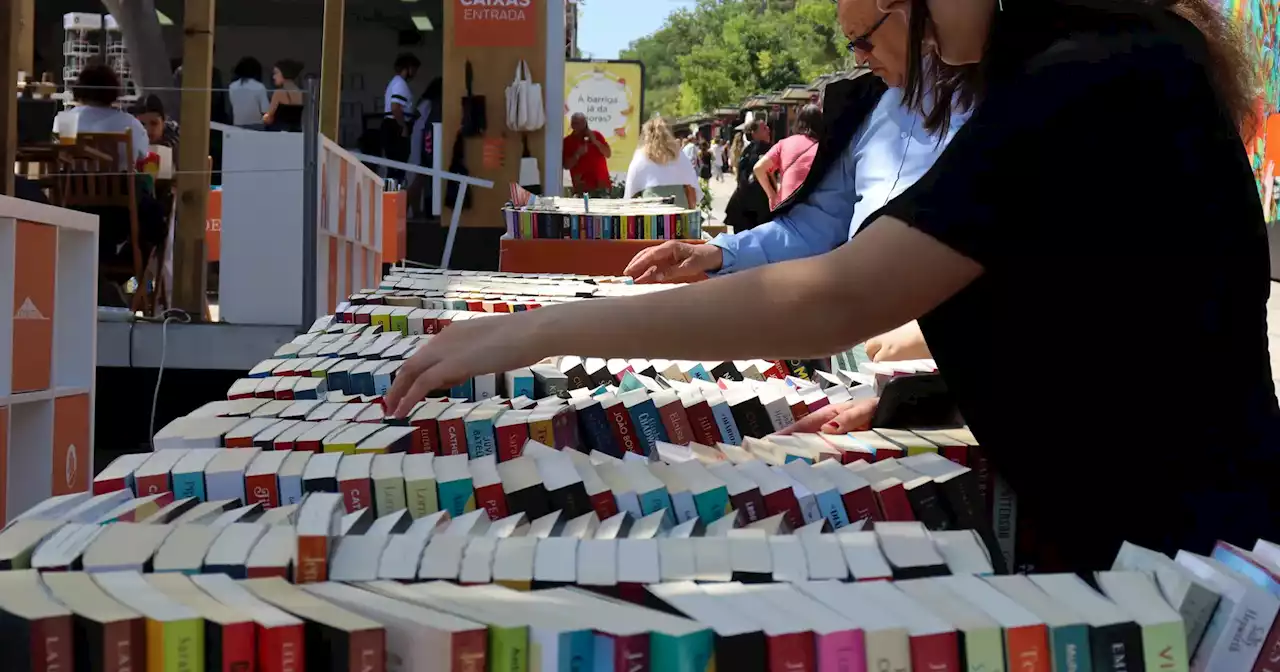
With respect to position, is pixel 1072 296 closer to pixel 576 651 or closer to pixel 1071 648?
pixel 1071 648

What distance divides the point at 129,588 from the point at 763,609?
558 mm

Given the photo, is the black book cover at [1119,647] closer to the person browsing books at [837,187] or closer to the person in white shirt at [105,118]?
the person browsing books at [837,187]

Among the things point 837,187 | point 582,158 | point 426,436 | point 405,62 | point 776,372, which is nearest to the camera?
point 426,436

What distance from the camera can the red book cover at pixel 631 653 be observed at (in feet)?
3.46

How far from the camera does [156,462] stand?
172cm

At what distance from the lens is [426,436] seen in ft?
6.79

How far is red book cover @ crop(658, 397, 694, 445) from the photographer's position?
2191 mm

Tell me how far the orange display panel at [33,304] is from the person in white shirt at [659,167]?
8.61 metres

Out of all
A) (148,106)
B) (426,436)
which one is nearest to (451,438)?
(426,436)

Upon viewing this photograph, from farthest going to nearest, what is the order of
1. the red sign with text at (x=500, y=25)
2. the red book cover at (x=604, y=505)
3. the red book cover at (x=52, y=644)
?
1. the red sign with text at (x=500, y=25)
2. the red book cover at (x=604, y=505)
3. the red book cover at (x=52, y=644)

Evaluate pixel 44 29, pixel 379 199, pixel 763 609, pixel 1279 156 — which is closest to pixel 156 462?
pixel 763 609

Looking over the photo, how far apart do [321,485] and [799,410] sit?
40.0 inches

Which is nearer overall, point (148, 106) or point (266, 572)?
point (266, 572)

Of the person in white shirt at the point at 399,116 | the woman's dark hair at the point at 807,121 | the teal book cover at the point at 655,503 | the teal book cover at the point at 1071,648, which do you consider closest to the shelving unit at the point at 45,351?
the teal book cover at the point at 655,503
